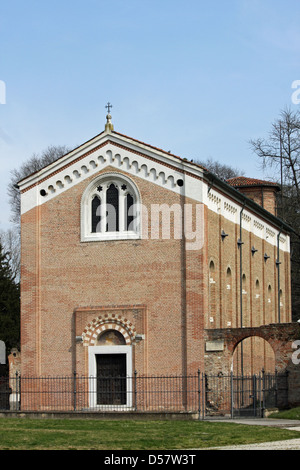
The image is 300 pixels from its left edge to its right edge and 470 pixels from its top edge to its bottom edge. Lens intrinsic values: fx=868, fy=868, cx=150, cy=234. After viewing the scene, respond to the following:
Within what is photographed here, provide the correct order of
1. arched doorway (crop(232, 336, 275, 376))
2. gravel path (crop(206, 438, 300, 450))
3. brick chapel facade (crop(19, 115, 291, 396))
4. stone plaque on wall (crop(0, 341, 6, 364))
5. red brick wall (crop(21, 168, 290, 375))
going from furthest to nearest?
stone plaque on wall (crop(0, 341, 6, 364))
arched doorway (crop(232, 336, 275, 376))
brick chapel facade (crop(19, 115, 291, 396))
red brick wall (crop(21, 168, 290, 375))
gravel path (crop(206, 438, 300, 450))

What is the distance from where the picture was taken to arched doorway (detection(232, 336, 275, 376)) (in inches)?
1431

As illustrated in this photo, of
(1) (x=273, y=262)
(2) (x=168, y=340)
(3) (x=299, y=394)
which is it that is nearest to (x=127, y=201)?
(2) (x=168, y=340)

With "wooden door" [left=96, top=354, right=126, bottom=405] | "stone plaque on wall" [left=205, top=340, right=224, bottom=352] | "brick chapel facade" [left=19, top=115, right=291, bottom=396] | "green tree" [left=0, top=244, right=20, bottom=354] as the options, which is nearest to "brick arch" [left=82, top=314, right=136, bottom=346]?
"brick chapel facade" [left=19, top=115, right=291, bottom=396]

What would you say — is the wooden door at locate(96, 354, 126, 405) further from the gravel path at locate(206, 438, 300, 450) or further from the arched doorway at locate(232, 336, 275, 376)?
the gravel path at locate(206, 438, 300, 450)

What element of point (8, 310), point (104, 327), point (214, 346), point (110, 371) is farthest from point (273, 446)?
point (8, 310)

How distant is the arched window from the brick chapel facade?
0.04m

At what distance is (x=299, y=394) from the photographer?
3117 centimetres

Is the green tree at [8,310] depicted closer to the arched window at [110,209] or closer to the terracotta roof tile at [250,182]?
the terracotta roof tile at [250,182]

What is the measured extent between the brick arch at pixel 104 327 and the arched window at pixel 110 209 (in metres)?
3.17

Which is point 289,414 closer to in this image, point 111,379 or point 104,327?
point 111,379
